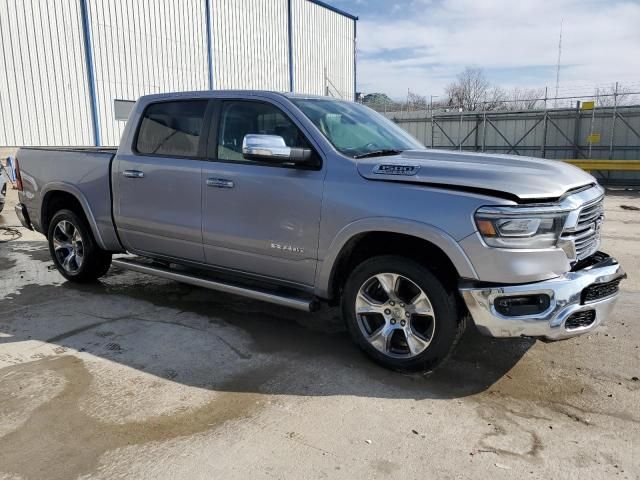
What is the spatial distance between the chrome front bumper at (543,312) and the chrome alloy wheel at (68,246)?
4425mm

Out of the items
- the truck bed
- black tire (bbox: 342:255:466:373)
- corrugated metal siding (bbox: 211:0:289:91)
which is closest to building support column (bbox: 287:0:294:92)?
corrugated metal siding (bbox: 211:0:289:91)

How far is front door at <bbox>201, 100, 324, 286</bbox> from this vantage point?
396 centimetres

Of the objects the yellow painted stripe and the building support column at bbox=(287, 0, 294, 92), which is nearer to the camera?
the yellow painted stripe

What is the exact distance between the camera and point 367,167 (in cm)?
371

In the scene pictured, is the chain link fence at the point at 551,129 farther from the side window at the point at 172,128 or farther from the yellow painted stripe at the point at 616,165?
the side window at the point at 172,128

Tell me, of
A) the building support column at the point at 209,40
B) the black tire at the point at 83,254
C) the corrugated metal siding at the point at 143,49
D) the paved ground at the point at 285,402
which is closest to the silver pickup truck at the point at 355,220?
the black tire at the point at 83,254

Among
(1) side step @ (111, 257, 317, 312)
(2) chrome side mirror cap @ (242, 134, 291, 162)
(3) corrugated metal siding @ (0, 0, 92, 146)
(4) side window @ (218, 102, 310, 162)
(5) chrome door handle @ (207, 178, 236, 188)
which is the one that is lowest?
(1) side step @ (111, 257, 317, 312)

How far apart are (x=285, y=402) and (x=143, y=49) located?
17747 mm

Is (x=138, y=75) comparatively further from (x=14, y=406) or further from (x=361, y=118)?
(x=14, y=406)

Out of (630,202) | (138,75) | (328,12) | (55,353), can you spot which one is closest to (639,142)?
(630,202)

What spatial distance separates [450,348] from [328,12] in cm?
2691

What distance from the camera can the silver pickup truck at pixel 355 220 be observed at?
324cm

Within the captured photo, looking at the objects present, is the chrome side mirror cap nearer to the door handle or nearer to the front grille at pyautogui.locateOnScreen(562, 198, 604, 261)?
the door handle

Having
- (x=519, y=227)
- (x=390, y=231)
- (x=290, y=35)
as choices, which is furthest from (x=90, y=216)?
(x=290, y=35)
